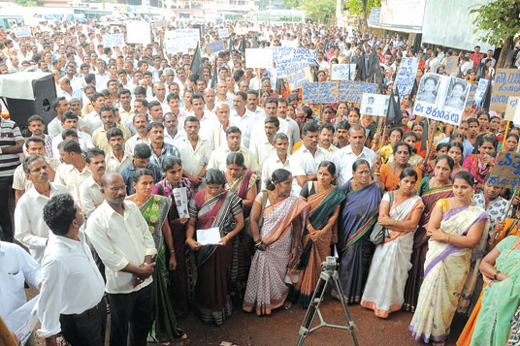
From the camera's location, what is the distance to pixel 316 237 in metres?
4.14

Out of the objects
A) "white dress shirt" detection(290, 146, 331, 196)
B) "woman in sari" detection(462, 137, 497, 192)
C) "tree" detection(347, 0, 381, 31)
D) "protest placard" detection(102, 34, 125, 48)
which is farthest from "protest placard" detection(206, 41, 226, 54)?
"tree" detection(347, 0, 381, 31)

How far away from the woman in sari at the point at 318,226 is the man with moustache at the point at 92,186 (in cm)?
201

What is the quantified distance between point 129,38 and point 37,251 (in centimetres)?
1049

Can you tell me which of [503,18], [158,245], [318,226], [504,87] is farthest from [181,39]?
[158,245]

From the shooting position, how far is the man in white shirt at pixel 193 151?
199 inches

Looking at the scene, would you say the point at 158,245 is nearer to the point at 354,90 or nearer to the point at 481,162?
the point at 481,162

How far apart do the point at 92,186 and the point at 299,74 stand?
15.9ft

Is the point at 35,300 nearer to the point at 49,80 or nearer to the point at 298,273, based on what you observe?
the point at 298,273

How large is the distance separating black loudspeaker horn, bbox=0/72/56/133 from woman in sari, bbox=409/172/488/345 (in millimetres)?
6392

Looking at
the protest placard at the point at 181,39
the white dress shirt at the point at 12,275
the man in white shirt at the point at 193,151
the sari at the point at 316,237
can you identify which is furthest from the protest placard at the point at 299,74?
the white dress shirt at the point at 12,275

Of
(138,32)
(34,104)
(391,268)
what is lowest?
(391,268)

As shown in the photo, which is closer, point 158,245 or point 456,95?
point 158,245

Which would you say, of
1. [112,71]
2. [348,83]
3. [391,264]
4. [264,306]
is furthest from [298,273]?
[112,71]

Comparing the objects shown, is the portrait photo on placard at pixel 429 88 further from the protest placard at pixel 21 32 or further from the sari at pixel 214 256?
the protest placard at pixel 21 32
